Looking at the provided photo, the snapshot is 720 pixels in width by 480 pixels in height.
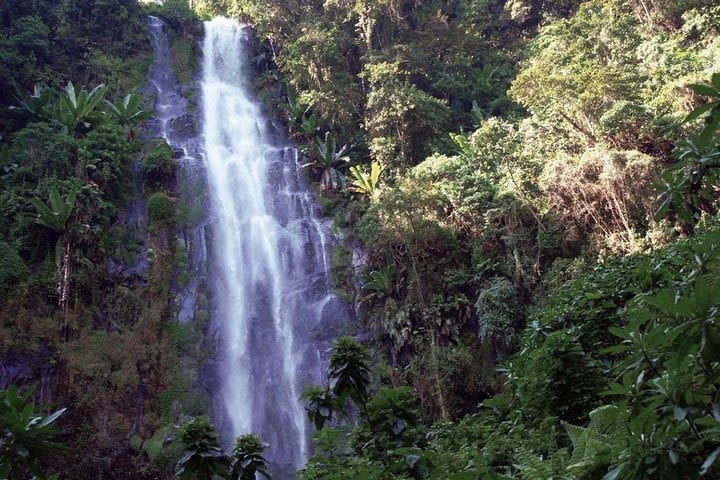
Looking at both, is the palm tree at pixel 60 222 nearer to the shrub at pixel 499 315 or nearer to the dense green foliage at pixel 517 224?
the dense green foliage at pixel 517 224

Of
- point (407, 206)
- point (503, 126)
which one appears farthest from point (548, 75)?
point (407, 206)

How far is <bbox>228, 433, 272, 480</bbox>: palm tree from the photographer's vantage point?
18.6 ft

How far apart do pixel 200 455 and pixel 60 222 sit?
1105cm

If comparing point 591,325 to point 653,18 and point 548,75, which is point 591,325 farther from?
point 653,18

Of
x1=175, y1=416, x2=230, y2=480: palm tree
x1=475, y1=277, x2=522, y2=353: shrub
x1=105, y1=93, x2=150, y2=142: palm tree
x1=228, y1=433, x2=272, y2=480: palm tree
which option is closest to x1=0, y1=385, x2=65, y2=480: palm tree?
x1=175, y1=416, x2=230, y2=480: palm tree

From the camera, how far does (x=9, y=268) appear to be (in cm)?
1395

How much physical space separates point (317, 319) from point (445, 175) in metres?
5.76

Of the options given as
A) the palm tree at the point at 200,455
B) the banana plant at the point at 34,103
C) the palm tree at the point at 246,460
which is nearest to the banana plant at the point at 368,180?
the banana plant at the point at 34,103

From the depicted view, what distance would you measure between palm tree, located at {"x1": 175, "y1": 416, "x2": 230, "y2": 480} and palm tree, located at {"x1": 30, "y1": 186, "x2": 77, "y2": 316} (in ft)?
32.9

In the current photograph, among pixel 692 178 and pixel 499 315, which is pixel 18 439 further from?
pixel 499 315

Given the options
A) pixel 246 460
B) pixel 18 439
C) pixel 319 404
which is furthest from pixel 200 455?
pixel 18 439

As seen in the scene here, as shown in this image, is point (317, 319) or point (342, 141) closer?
point (317, 319)

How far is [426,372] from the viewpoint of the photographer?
13.4 m

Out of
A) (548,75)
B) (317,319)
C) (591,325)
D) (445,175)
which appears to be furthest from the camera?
(445,175)
